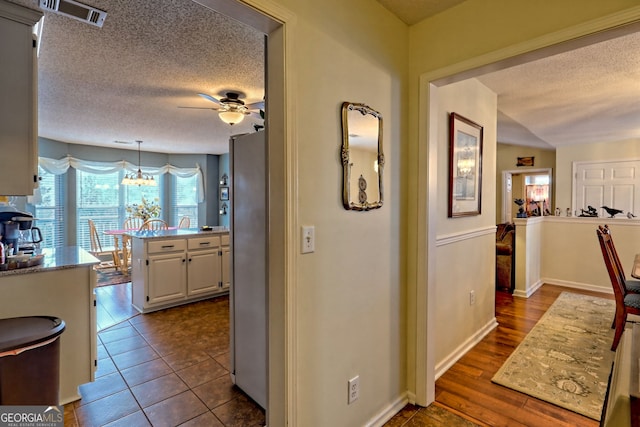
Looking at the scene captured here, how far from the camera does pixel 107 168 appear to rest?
652cm

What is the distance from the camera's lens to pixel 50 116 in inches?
159

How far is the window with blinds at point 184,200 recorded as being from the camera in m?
7.56

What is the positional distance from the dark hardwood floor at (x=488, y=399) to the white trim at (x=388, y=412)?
3cm

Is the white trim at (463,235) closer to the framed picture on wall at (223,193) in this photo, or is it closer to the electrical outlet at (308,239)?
the electrical outlet at (308,239)

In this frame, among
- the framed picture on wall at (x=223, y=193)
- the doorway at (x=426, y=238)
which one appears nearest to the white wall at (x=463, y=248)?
the doorway at (x=426, y=238)

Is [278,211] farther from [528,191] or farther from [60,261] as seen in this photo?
[528,191]

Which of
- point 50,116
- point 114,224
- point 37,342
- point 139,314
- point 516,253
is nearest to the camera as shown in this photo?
point 37,342

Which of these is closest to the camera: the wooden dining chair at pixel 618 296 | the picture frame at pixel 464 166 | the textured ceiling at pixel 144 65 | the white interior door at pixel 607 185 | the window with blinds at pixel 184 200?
the textured ceiling at pixel 144 65

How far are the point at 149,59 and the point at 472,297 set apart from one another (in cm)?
336

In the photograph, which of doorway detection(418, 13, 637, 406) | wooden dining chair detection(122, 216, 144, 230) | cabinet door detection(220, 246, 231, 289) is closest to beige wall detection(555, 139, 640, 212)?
doorway detection(418, 13, 637, 406)

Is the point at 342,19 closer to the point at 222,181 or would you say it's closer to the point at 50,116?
the point at 50,116

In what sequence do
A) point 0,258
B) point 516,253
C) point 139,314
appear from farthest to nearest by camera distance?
point 516,253 → point 139,314 → point 0,258

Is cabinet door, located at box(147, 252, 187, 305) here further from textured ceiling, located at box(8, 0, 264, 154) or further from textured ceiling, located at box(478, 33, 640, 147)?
textured ceiling, located at box(478, 33, 640, 147)

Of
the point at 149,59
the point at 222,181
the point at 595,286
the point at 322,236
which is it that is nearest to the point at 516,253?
the point at 595,286
